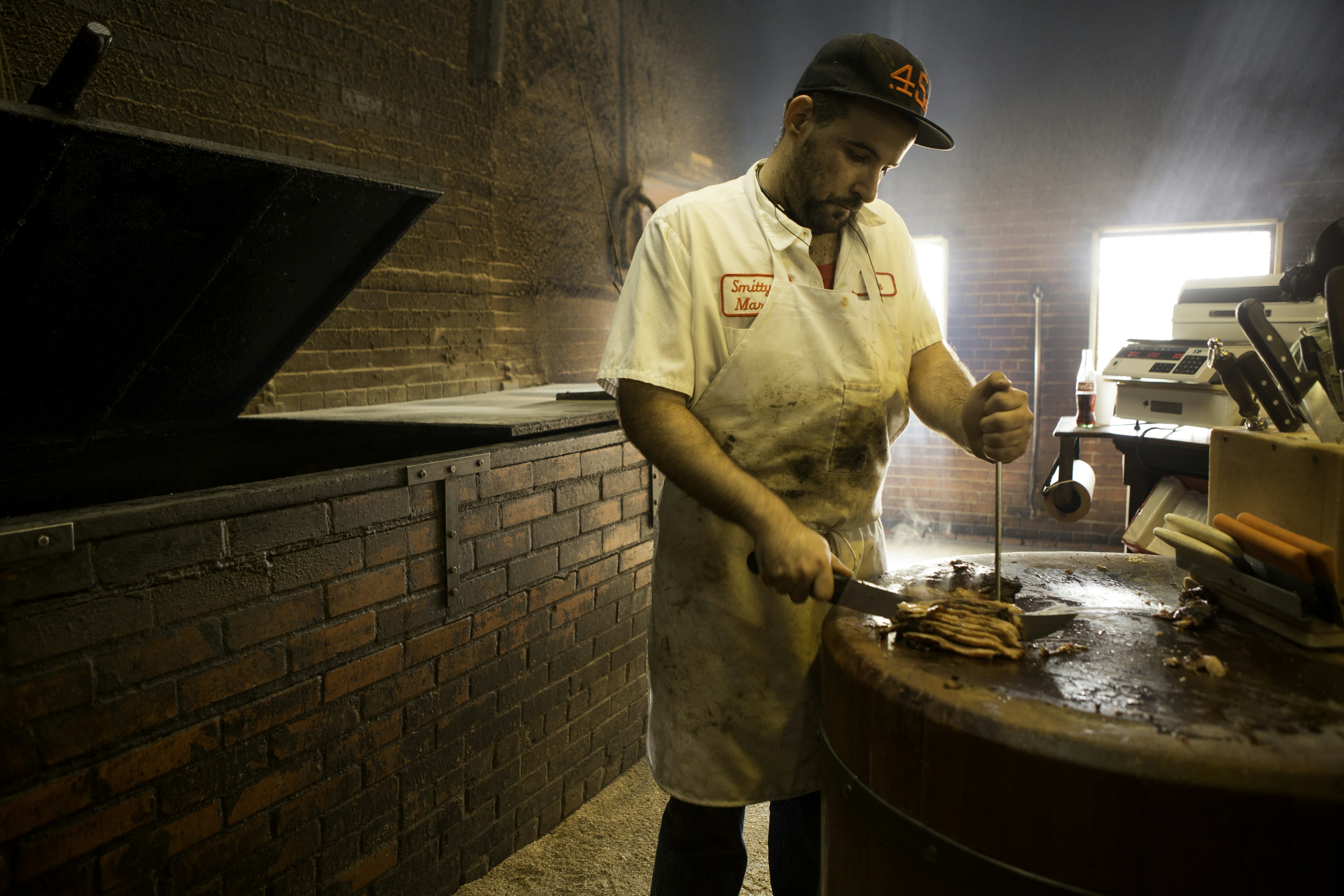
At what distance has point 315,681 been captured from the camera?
178 centimetres

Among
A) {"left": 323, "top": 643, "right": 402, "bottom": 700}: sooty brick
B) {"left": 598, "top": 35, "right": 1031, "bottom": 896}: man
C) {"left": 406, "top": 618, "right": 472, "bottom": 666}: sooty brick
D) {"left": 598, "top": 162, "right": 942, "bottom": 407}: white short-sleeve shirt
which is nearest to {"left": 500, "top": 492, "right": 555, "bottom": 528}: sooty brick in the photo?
{"left": 406, "top": 618, "right": 472, "bottom": 666}: sooty brick

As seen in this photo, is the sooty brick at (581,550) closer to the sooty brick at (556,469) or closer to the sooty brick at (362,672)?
the sooty brick at (556,469)

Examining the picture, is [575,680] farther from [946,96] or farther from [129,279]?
[946,96]

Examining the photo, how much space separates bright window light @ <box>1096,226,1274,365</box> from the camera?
6062mm

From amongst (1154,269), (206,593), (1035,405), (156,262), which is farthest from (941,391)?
(1154,269)

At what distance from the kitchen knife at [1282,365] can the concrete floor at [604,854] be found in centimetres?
172

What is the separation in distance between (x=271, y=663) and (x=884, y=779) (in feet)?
4.12

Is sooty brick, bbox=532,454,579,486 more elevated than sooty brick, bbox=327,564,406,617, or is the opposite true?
sooty brick, bbox=532,454,579,486

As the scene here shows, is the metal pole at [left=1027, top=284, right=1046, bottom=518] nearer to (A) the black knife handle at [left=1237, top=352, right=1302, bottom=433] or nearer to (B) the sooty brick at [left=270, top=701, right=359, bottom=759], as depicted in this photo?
(A) the black knife handle at [left=1237, top=352, right=1302, bottom=433]

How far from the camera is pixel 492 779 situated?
7.69 feet

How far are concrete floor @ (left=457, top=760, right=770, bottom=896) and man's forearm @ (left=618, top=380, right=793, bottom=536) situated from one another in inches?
54.2

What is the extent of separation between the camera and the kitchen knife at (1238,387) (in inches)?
78.0

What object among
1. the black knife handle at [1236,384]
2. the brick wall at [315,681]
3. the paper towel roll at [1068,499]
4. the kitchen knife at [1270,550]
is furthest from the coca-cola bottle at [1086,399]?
the kitchen knife at [1270,550]

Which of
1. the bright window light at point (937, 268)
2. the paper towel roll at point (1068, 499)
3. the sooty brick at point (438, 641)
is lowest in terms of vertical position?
the sooty brick at point (438, 641)
